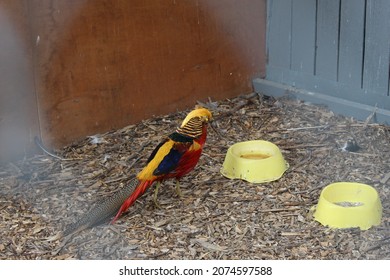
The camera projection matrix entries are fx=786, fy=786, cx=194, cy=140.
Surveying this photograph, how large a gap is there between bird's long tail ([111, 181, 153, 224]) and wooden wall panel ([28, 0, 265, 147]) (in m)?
0.70

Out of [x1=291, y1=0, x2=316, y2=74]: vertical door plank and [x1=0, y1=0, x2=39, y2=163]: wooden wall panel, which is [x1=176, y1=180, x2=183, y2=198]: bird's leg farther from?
[x1=291, y1=0, x2=316, y2=74]: vertical door plank

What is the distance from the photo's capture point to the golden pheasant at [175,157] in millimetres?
2867

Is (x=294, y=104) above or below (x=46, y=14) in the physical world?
below

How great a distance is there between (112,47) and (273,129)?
0.81 m

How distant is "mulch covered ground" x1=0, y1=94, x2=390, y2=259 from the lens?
265 centimetres

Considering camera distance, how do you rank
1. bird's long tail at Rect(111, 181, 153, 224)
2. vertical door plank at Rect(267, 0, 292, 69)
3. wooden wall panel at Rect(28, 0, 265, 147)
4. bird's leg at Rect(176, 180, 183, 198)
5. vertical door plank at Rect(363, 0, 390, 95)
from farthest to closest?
vertical door plank at Rect(267, 0, 292, 69)
vertical door plank at Rect(363, 0, 390, 95)
wooden wall panel at Rect(28, 0, 265, 147)
bird's leg at Rect(176, 180, 183, 198)
bird's long tail at Rect(111, 181, 153, 224)

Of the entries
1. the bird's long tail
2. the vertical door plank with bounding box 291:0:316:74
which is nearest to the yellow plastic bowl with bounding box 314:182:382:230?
the bird's long tail

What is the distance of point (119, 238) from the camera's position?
8.92 ft

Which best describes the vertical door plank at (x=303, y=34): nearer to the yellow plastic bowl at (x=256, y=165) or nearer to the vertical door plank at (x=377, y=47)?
the vertical door plank at (x=377, y=47)

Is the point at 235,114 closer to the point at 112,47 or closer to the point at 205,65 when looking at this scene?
the point at 205,65

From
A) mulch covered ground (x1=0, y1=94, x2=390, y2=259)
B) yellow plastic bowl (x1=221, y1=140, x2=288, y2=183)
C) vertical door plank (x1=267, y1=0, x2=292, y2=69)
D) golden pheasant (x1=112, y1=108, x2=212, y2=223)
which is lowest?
mulch covered ground (x1=0, y1=94, x2=390, y2=259)

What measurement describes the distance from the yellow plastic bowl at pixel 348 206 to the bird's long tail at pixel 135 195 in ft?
2.04
